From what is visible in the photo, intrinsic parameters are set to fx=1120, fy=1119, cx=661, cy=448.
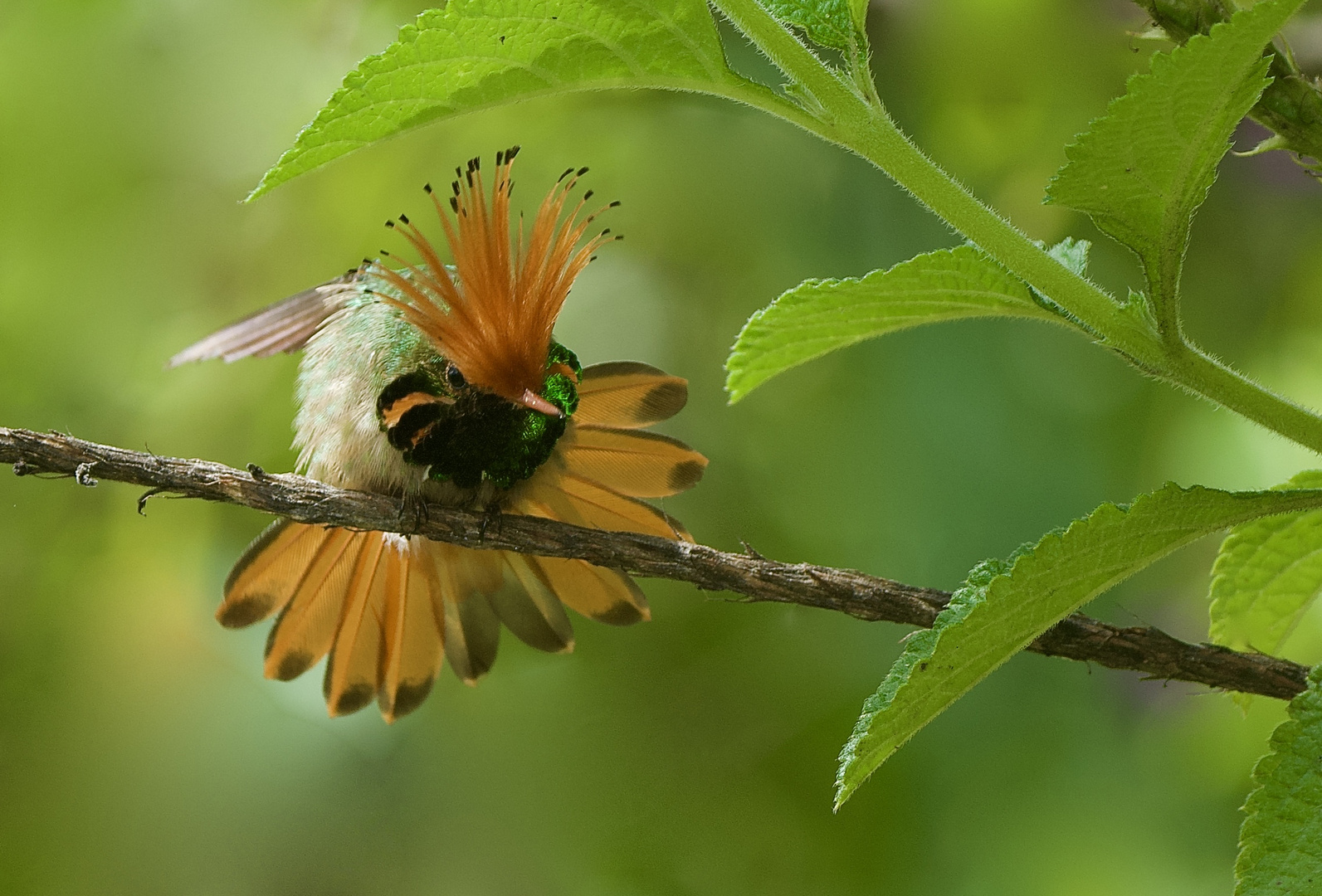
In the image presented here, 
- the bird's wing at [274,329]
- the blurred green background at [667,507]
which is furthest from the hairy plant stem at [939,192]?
the blurred green background at [667,507]

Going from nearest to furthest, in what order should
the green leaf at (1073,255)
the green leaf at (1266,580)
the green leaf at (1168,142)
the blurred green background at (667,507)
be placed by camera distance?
the green leaf at (1168,142)
the green leaf at (1073,255)
the green leaf at (1266,580)
the blurred green background at (667,507)

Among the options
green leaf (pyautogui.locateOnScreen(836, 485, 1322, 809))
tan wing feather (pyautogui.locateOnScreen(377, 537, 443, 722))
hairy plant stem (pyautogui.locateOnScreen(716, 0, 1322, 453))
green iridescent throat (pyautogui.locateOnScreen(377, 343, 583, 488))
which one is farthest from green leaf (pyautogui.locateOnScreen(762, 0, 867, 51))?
tan wing feather (pyautogui.locateOnScreen(377, 537, 443, 722))

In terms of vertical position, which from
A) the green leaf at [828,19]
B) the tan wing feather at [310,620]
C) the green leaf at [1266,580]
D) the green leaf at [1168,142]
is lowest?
the green leaf at [1266,580]

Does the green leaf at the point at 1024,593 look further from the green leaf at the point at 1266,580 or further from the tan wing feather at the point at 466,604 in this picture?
the tan wing feather at the point at 466,604

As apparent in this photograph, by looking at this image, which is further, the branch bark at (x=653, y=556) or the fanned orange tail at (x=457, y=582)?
the fanned orange tail at (x=457, y=582)

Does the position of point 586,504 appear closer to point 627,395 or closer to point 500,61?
point 627,395

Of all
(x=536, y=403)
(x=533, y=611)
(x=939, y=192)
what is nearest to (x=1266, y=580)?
(x=939, y=192)
